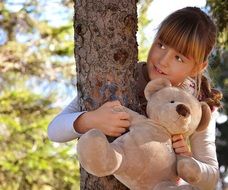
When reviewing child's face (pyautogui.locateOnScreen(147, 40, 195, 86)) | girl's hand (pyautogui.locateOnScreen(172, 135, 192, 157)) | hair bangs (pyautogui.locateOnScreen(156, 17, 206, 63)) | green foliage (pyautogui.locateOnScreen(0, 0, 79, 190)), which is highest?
hair bangs (pyautogui.locateOnScreen(156, 17, 206, 63))

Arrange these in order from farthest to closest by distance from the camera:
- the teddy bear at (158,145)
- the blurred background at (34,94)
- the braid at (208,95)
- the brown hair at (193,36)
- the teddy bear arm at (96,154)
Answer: the blurred background at (34,94)
the braid at (208,95)
the brown hair at (193,36)
the teddy bear at (158,145)
the teddy bear arm at (96,154)

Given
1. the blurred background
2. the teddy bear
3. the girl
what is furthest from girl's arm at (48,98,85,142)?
the blurred background

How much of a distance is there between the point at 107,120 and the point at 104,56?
236 mm

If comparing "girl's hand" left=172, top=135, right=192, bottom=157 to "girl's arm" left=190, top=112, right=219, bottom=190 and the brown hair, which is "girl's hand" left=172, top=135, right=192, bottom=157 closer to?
"girl's arm" left=190, top=112, right=219, bottom=190

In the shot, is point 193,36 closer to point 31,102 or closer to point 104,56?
point 104,56

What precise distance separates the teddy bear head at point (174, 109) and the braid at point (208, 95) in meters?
0.18

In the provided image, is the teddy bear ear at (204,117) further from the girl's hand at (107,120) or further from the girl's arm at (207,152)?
the girl's hand at (107,120)

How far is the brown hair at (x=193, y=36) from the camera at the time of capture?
1.84m

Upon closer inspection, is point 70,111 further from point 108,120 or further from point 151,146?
point 151,146

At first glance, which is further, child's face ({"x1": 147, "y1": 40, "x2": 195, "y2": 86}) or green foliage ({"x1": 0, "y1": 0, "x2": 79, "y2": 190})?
green foliage ({"x1": 0, "y1": 0, "x2": 79, "y2": 190})

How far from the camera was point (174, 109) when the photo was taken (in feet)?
5.43

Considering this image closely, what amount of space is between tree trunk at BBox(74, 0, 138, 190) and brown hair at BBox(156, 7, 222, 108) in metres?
0.12

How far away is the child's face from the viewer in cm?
184

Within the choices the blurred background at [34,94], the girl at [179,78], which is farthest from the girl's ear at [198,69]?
the blurred background at [34,94]
